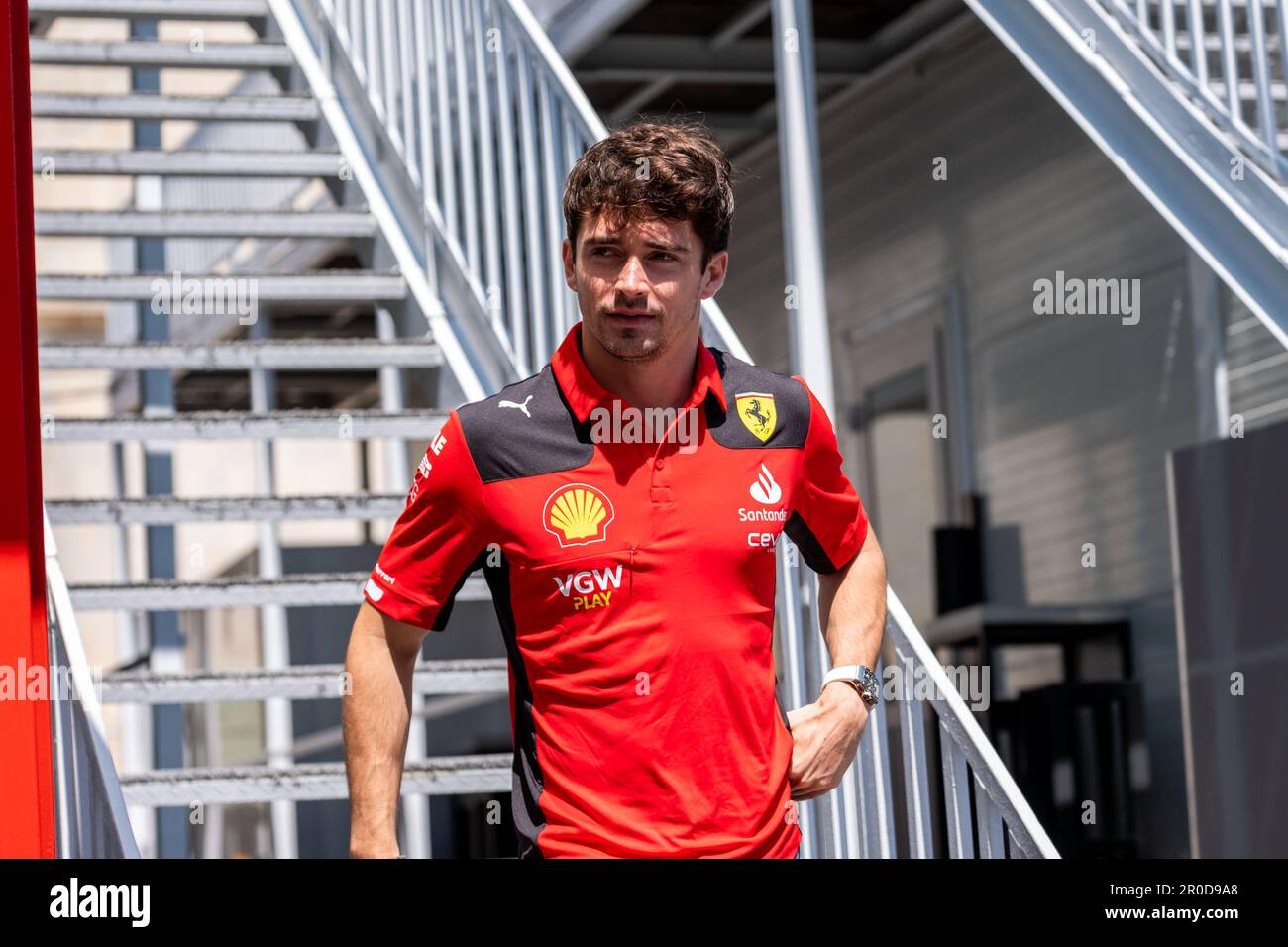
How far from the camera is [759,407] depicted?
2.77 metres

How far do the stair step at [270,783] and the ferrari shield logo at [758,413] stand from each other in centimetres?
218

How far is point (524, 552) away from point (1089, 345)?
6.03 m

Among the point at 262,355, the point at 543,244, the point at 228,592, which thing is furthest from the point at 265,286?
the point at 228,592

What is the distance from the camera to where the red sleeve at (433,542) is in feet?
8.77

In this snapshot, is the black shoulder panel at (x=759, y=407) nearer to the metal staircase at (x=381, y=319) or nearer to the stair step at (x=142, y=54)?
the metal staircase at (x=381, y=319)

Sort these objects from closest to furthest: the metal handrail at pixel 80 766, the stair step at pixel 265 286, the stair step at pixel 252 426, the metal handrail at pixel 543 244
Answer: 1. the metal handrail at pixel 80 766
2. the metal handrail at pixel 543 244
3. the stair step at pixel 252 426
4. the stair step at pixel 265 286

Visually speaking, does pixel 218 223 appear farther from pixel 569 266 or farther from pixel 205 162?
pixel 569 266

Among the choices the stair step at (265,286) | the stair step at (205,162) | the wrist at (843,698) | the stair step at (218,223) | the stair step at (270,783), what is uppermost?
the stair step at (205,162)

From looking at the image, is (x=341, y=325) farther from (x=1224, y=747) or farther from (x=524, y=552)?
(x=524, y=552)

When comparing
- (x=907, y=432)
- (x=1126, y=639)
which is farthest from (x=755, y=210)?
(x=1126, y=639)

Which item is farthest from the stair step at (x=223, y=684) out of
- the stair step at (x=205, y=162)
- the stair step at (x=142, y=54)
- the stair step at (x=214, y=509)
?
the stair step at (x=142, y=54)

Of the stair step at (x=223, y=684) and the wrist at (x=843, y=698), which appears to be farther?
the stair step at (x=223, y=684)

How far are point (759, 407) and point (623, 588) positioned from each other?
380 mm

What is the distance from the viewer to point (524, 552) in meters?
2.61
